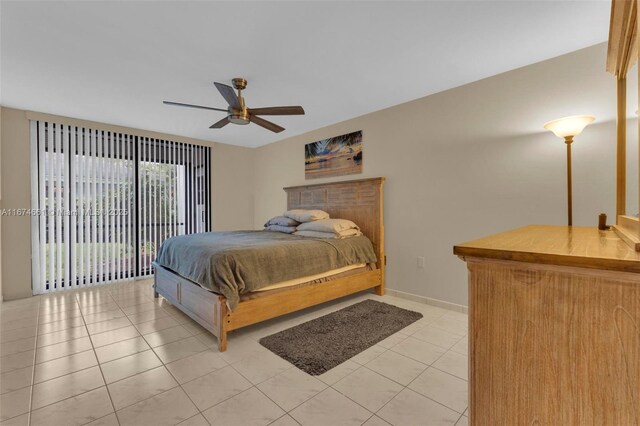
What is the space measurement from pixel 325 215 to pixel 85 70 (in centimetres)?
294

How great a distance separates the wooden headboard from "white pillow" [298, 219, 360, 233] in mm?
211

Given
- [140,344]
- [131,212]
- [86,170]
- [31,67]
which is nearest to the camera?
[140,344]

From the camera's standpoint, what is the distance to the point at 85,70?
2.56m

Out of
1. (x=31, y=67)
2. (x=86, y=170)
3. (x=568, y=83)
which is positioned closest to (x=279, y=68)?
(x=31, y=67)

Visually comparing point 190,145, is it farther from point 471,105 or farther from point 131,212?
point 471,105

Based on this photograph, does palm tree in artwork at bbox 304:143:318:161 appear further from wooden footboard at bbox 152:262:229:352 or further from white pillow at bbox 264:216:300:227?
wooden footboard at bbox 152:262:229:352

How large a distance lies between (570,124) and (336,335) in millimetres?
2373

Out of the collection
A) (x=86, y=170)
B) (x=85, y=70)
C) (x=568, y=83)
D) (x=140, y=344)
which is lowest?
(x=140, y=344)

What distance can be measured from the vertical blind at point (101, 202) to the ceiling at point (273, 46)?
2.45ft

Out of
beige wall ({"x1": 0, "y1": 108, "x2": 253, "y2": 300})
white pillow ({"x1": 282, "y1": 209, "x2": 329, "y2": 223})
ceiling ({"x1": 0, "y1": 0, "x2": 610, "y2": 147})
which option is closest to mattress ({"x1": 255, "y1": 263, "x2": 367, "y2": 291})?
white pillow ({"x1": 282, "y1": 209, "x2": 329, "y2": 223})

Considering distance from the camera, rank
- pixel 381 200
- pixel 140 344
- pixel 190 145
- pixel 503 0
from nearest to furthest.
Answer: pixel 503 0 → pixel 140 344 → pixel 381 200 → pixel 190 145

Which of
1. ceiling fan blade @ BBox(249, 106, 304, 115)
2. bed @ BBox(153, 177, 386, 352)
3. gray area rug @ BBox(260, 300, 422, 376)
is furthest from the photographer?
ceiling fan blade @ BBox(249, 106, 304, 115)

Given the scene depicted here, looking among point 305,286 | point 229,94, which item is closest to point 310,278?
point 305,286

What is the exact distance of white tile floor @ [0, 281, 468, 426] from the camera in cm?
154
